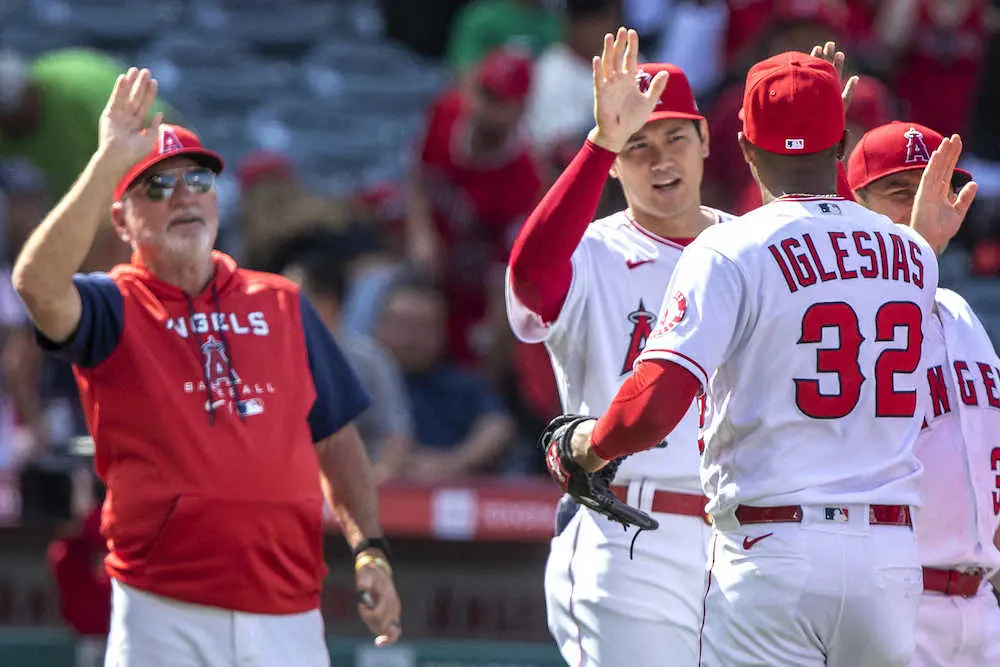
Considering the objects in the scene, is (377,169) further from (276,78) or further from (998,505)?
(998,505)

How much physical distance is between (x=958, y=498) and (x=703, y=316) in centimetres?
104

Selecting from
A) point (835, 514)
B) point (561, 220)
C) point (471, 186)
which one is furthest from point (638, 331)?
point (471, 186)

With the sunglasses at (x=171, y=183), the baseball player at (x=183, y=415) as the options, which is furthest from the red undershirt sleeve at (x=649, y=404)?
the sunglasses at (x=171, y=183)

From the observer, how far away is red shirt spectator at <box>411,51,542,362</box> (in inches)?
332

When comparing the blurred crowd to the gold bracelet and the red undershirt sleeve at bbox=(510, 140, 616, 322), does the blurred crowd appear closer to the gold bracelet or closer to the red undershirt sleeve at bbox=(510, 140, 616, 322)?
the gold bracelet

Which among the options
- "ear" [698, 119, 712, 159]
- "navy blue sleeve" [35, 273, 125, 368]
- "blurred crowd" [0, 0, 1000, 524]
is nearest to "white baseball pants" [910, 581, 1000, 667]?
"ear" [698, 119, 712, 159]

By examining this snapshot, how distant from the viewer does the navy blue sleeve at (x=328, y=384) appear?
4672 mm

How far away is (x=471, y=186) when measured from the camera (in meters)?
8.56

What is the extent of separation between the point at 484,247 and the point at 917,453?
450cm

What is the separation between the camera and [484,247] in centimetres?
855

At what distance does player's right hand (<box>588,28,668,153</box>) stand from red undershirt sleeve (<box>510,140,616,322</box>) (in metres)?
0.05

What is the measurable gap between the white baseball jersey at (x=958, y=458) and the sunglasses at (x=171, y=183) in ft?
6.44

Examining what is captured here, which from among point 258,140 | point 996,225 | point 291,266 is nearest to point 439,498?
point 291,266

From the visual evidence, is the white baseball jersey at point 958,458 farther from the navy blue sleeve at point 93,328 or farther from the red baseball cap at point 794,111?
the navy blue sleeve at point 93,328
